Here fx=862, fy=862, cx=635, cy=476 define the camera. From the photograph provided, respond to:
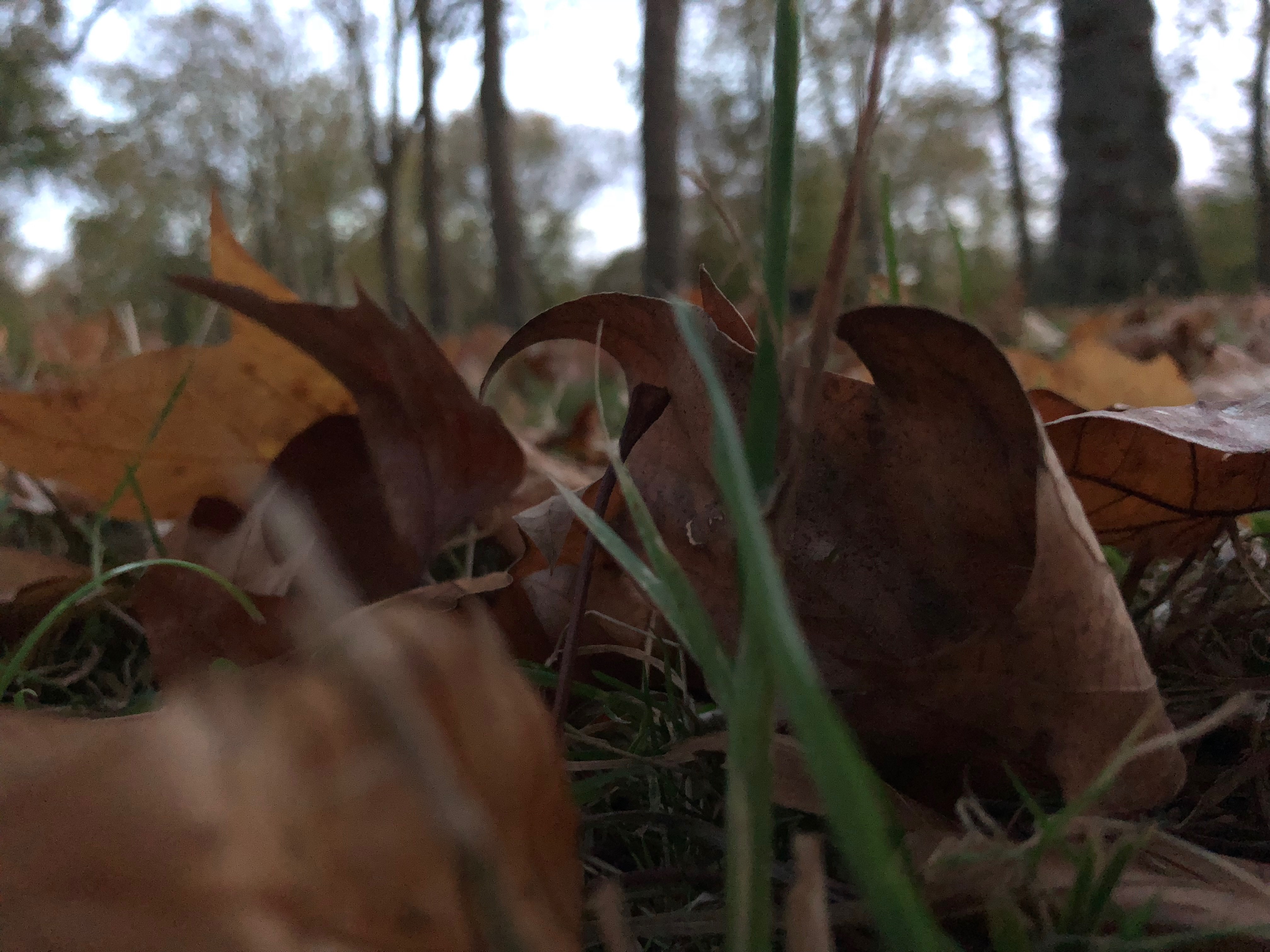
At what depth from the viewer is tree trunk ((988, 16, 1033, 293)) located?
8.45 metres

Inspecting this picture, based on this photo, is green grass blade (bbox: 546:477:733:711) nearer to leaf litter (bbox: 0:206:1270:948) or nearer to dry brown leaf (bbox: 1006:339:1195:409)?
leaf litter (bbox: 0:206:1270:948)

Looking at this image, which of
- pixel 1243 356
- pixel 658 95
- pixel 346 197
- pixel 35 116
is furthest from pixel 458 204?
pixel 1243 356

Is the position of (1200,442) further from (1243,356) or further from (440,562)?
(1243,356)

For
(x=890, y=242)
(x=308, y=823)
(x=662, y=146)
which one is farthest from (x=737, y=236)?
(x=662, y=146)

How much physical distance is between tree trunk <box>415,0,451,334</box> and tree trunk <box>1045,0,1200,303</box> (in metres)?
3.39

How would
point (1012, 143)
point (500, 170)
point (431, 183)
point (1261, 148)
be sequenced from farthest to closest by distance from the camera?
point (1012, 143) < point (1261, 148) < point (431, 183) < point (500, 170)

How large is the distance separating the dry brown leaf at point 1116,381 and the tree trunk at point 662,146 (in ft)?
6.51

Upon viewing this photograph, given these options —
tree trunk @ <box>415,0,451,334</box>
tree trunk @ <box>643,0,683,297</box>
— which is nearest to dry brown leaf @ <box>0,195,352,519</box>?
tree trunk @ <box>643,0,683,297</box>

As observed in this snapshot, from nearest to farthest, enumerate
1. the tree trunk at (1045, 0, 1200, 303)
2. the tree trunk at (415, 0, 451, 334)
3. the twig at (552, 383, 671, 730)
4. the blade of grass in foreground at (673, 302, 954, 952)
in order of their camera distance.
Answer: the blade of grass in foreground at (673, 302, 954, 952) < the twig at (552, 383, 671, 730) < the tree trunk at (1045, 0, 1200, 303) < the tree trunk at (415, 0, 451, 334)

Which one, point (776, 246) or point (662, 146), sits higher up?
point (662, 146)

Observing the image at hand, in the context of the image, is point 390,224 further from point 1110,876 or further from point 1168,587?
point 1110,876

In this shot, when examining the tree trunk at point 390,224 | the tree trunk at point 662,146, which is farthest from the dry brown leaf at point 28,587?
the tree trunk at point 390,224

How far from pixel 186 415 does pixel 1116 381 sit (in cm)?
61

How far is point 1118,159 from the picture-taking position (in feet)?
15.1
